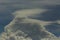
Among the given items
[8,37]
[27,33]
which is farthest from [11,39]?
[27,33]

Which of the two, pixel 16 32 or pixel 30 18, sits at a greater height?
pixel 16 32

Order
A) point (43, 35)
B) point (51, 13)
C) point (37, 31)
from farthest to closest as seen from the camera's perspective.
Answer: point (37, 31) < point (43, 35) < point (51, 13)

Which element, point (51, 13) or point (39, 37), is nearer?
point (51, 13)

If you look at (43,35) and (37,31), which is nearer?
(43,35)

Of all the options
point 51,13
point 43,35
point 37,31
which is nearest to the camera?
point 51,13

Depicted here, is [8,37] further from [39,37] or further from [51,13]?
[51,13]

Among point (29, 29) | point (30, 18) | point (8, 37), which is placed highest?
point (29, 29)

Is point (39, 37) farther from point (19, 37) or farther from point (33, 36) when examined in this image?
point (19, 37)

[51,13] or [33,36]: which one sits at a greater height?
[33,36]

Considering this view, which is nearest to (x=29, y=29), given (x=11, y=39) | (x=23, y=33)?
(x=23, y=33)
